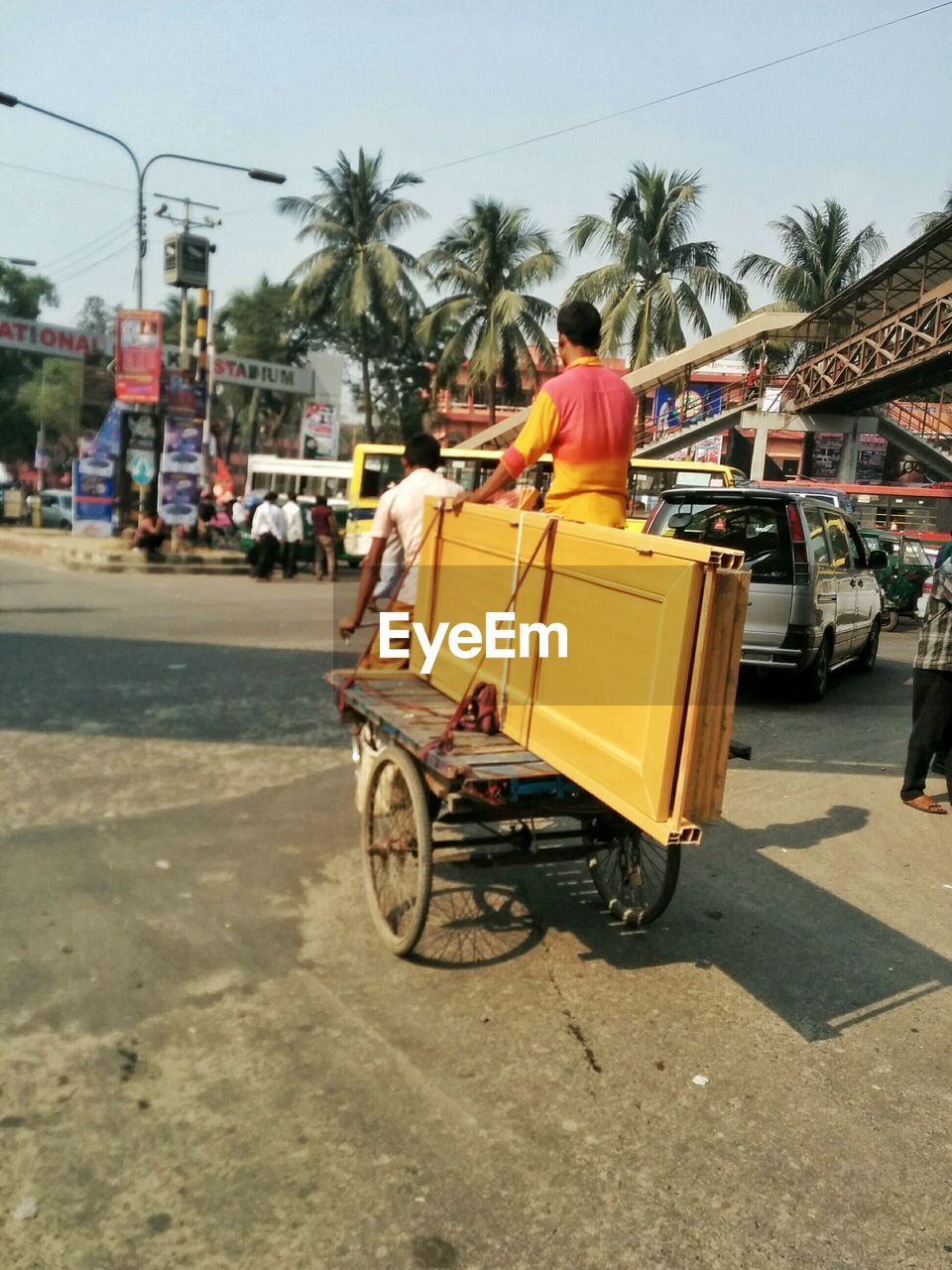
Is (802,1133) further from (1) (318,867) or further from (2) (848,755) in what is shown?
(2) (848,755)

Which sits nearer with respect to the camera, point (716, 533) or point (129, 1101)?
point (129, 1101)

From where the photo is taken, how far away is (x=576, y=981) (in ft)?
13.4

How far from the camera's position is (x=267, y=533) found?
19766 mm

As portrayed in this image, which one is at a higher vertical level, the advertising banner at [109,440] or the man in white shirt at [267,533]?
the advertising banner at [109,440]

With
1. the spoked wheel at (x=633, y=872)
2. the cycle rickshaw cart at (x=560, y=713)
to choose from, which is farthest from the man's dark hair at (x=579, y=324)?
the spoked wheel at (x=633, y=872)

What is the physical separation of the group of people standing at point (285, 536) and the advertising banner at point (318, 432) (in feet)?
57.1

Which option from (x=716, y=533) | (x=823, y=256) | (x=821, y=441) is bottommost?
(x=716, y=533)

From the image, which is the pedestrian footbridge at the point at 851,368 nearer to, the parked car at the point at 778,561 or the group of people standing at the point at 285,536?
the group of people standing at the point at 285,536

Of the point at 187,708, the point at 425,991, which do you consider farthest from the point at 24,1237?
the point at 187,708

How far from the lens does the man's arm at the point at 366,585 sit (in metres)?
5.31

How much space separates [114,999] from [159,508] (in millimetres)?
19452

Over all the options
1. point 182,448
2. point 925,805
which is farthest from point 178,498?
point 925,805

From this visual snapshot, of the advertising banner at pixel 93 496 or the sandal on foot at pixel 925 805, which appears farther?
the advertising banner at pixel 93 496

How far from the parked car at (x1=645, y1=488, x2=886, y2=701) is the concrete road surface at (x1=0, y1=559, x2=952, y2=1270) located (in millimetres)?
2754
